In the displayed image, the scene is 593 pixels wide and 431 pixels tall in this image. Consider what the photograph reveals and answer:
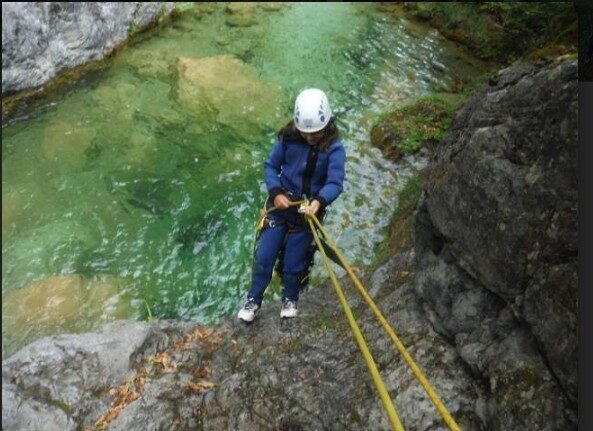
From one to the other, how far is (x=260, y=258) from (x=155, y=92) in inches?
281

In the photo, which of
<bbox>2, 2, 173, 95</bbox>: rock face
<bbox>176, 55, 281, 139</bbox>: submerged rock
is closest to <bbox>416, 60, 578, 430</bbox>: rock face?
<bbox>176, 55, 281, 139</bbox>: submerged rock

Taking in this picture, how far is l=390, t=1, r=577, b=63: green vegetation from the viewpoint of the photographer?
1181cm

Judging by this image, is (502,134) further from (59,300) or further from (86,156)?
(86,156)

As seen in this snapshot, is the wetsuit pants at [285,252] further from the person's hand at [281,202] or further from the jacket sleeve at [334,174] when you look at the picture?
the jacket sleeve at [334,174]

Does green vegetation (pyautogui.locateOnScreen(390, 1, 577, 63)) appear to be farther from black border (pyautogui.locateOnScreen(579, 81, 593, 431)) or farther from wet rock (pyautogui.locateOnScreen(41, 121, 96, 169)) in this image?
wet rock (pyautogui.locateOnScreen(41, 121, 96, 169))

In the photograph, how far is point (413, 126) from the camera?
32.6ft

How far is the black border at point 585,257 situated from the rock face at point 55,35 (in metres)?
11.1

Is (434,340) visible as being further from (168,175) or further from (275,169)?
(168,175)

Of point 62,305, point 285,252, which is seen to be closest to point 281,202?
point 285,252

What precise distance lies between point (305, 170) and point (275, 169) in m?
0.40

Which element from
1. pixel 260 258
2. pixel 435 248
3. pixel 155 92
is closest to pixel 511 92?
pixel 435 248

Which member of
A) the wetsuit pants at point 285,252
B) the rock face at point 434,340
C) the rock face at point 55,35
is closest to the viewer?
the rock face at point 434,340

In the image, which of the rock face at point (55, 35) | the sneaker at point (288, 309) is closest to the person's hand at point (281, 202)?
the sneaker at point (288, 309)

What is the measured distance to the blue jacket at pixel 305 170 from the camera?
5066 millimetres
